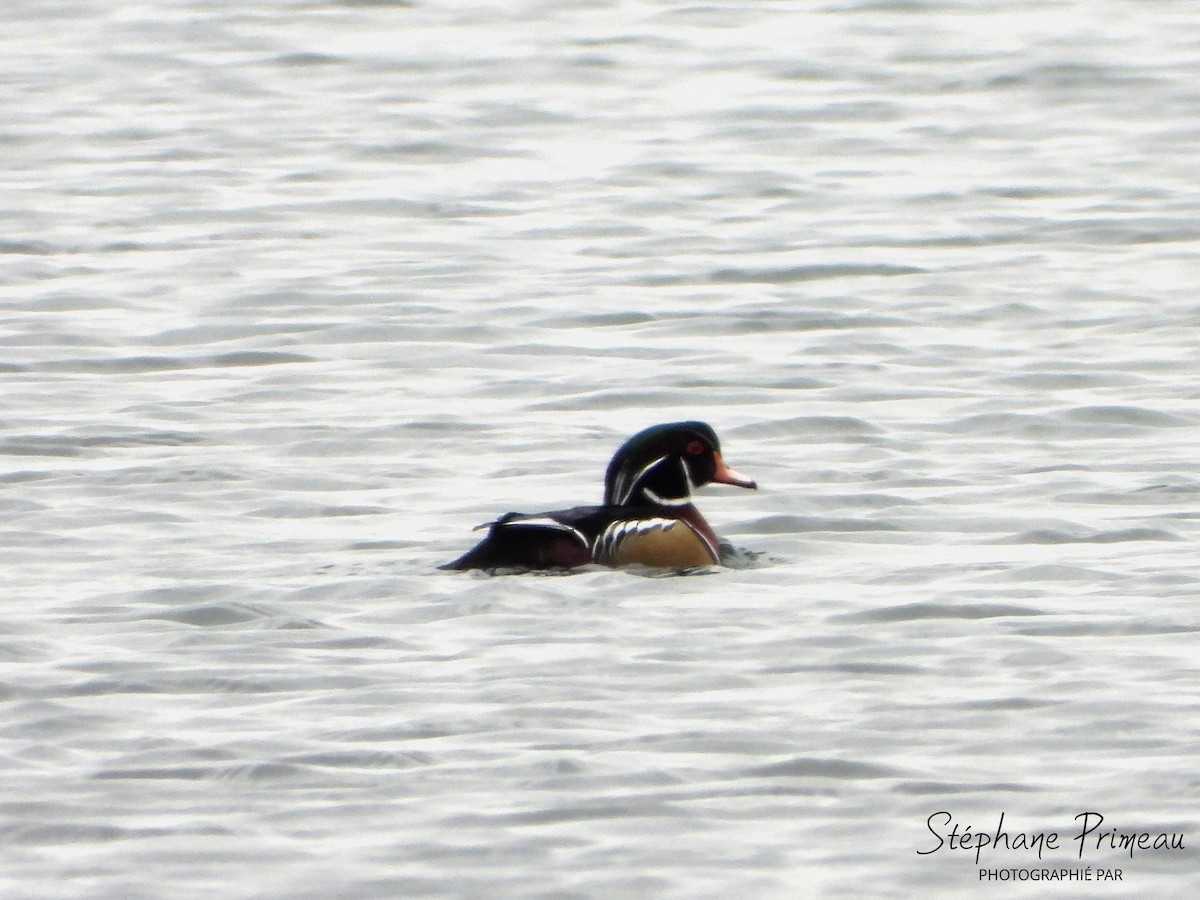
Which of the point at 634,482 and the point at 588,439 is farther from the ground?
the point at 634,482

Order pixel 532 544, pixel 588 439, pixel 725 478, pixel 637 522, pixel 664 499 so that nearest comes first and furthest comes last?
pixel 532 544
pixel 637 522
pixel 664 499
pixel 725 478
pixel 588 439

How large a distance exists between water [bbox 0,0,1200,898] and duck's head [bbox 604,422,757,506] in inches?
16.3

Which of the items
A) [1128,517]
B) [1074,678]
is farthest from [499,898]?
[1128,517]

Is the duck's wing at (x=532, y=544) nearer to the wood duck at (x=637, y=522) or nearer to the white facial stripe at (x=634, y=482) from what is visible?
the wood duck at (x=637, y=522)

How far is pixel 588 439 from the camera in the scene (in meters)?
13.3

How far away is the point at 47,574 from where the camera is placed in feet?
34.6

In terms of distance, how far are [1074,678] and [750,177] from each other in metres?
12.1

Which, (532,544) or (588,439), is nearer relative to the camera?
(532,544)

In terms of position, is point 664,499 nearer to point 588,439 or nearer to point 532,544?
point 532,544
